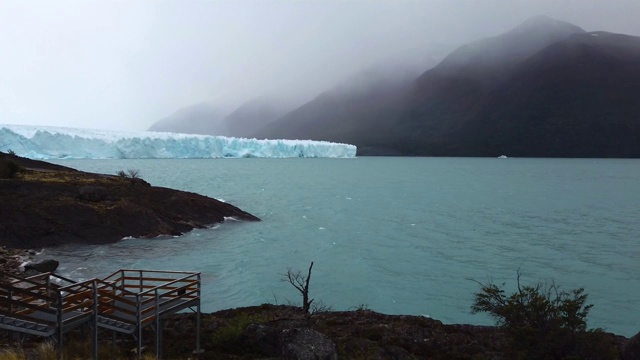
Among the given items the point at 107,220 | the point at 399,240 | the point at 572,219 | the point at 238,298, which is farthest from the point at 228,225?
the point at 572,219

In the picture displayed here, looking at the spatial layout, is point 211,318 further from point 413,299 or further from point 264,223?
point 264,223

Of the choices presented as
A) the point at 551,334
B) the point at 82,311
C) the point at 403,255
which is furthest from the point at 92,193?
the point at 551,334

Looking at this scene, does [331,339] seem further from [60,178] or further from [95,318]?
[60,178]

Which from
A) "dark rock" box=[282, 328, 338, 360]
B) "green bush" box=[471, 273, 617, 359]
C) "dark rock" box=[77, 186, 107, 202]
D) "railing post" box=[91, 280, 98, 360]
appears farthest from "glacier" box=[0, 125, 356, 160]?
"green bush" box=[471, 273, 617, 359]

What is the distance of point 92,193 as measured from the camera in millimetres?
34875

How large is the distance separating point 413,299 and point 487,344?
7.78 meters

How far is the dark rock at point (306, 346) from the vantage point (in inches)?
425

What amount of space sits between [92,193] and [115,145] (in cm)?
8609

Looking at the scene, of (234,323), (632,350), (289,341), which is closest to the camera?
(632,350)

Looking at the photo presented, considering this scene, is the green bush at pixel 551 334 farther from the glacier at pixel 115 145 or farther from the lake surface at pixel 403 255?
the glacier at pixel 115 145

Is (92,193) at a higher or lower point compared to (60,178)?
lower

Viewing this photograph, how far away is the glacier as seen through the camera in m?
101

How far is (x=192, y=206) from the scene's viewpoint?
39.6 m

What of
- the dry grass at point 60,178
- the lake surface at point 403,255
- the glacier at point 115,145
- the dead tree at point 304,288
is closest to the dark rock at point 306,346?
the dead tree at point 304,288
